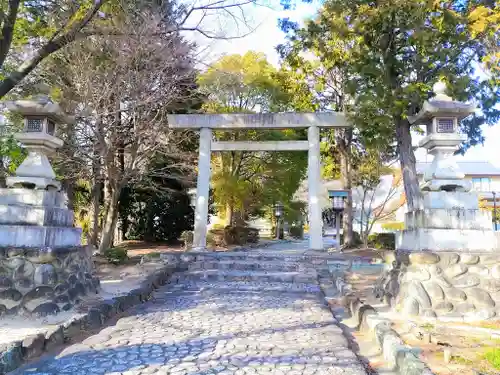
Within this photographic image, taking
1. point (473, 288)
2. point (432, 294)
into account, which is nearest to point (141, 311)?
point (432, 294)

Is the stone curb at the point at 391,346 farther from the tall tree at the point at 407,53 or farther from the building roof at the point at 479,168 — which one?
the building roof at the point at 479,168

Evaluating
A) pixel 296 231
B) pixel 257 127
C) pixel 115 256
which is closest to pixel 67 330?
pixel 115 256

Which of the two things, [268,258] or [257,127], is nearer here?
[268,258]

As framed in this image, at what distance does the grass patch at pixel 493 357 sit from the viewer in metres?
3.31

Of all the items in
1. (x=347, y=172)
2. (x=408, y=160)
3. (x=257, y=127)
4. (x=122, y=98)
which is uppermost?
(x=122, y=98)

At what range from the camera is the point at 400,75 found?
10070 millimetres

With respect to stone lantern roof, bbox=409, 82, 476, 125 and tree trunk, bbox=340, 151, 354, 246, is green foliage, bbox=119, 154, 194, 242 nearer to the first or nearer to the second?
tree trunk, bbox=340, 151, 354, 246

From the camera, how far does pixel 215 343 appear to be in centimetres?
419

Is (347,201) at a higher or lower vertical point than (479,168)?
lower

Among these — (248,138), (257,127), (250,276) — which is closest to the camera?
(250,276)

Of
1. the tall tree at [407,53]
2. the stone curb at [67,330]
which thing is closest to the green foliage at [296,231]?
the tall tree at [407,53]

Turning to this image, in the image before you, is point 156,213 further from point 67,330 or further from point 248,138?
point 67,330

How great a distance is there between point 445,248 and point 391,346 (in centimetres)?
276

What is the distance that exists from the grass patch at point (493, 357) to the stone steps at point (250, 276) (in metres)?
4.87
